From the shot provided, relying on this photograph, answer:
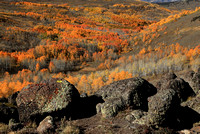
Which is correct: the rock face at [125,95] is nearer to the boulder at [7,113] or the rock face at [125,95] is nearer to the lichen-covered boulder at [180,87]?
the lichen-covered boulder at [180,87]

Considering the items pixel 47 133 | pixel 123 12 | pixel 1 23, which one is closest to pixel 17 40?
pixel 1 23

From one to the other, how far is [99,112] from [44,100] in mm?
4484

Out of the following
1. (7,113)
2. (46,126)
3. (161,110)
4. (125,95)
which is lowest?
(7,113)

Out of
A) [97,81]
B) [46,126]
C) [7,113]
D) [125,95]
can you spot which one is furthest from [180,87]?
[97,81]

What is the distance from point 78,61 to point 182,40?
34.5 metres

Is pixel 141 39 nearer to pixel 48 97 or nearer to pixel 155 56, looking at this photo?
pixel 155 56

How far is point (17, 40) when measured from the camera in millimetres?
62406

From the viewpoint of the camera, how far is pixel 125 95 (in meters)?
13.7

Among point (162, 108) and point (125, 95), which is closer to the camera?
point (162, 108)

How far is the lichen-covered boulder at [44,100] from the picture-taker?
40.2 ft

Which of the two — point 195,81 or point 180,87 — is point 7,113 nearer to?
point 180,87

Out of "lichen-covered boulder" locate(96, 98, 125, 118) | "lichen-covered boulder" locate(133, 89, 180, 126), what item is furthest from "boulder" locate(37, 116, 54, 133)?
"lichen-covered boulder" locate(133, 89, 180, 126)

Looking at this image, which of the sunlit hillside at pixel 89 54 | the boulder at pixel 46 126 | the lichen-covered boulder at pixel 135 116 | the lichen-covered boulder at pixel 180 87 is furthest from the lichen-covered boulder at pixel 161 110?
the sunlit hillside at pixel 89 54

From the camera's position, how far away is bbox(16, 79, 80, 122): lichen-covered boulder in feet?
40.2
